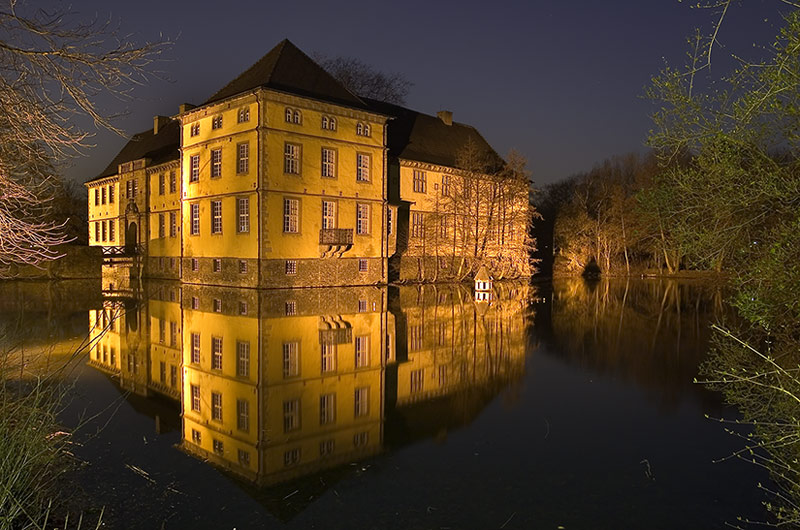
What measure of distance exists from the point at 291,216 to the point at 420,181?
40.8 feet

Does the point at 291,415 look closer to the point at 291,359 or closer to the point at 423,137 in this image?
the point at 291,359

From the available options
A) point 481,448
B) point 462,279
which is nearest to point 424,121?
point 462,279

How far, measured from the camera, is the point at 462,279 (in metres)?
41.3

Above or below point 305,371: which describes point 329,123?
above

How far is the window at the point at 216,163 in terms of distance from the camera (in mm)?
32294

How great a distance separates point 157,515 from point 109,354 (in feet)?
29.4

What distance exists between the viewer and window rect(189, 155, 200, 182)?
112 feet

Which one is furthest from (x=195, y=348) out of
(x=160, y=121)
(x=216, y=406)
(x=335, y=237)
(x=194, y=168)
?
(x=160, y=121)

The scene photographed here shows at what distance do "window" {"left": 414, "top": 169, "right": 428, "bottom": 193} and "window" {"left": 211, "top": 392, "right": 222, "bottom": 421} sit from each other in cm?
3166

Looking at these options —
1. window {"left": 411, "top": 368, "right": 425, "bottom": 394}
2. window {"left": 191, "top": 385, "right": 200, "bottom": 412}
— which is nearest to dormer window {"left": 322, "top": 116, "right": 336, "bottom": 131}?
window {"left": 411, "top": 368, "right": 425, "bottom": 394}

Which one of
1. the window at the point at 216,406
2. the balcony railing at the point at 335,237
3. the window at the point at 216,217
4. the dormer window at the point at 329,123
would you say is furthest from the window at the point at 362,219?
the window at the point at 216,406

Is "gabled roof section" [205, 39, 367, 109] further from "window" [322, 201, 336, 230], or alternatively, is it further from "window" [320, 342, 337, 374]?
"window" [320, 342, 337, 374]

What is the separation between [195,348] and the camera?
13.5 metres

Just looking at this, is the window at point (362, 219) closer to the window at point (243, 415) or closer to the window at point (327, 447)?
the window at point (243, 415)
